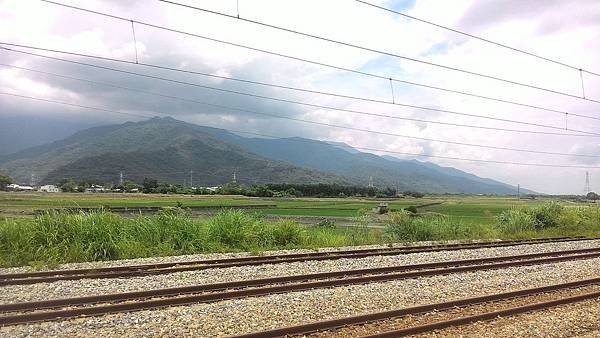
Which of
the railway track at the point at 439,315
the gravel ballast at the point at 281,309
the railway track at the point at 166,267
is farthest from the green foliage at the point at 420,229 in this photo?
the railway track at the point at 439,315

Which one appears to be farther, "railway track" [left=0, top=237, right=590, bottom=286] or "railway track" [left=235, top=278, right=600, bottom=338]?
"railway track" [left=0, top=237, right=590, bottom=286]

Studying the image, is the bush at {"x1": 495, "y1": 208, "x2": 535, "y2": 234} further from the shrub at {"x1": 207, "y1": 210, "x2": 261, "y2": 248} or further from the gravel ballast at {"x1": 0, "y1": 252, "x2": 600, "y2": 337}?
the shrub at {"x1": 207, "y1": 210, "x2": 261, "y2": 248}

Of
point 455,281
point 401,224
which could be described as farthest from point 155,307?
point 401,224

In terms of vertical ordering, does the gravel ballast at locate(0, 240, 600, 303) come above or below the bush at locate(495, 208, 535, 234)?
below

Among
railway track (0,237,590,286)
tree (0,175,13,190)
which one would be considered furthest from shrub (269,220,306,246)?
tree (0,175,13,190)

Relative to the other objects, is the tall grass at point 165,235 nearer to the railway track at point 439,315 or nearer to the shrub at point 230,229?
the shrub at point 230,229

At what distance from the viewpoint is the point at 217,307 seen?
8.98 meters

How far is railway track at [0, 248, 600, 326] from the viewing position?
27.6 ft

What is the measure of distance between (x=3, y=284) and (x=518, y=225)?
89.6 ft

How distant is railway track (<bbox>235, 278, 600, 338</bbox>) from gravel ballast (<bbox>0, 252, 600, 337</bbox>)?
0.57m

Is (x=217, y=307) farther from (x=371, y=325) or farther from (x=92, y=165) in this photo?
(x=92, y=165)

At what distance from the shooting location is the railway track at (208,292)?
8.42 metres

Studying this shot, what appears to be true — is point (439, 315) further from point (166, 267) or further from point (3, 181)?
point (3, 181)

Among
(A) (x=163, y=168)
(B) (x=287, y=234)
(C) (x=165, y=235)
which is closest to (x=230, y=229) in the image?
(C) (x=165, y=235)
